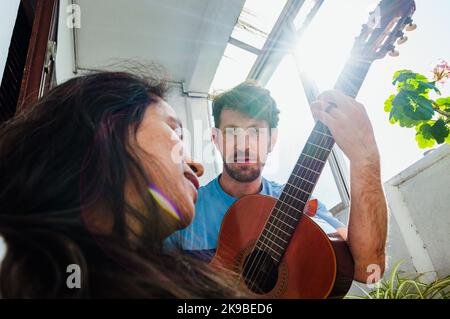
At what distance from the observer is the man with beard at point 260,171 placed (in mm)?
859

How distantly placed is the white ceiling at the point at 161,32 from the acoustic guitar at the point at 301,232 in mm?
1807

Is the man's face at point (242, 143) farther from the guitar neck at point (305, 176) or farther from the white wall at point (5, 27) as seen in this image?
the white wall at point (5, 27)

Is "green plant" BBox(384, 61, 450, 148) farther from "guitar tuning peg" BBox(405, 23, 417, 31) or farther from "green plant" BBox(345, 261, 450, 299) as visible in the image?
"green plant" BBox(345, 261, 450, 299)

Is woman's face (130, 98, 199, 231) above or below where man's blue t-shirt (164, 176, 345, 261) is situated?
below

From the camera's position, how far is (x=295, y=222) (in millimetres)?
896

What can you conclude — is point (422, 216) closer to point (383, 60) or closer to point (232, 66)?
point (383, 60)

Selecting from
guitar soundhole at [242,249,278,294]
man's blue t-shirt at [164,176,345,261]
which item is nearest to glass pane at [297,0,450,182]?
man's blue t-shirt at [164,176,345,261]

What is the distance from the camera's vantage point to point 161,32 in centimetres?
293

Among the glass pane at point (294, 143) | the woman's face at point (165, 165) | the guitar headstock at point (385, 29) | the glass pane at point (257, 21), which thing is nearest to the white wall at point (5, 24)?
the woman's face at point (165, 165)

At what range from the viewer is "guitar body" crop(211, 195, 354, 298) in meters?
0.79

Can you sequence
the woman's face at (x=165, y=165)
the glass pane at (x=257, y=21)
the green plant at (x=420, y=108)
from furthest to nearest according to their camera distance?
the glass pane at (x=257, y=21), the green plant at (x=420, y=108), the woman's face at (x=165, y=165)

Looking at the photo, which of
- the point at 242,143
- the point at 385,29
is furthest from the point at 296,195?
the point at 242,143

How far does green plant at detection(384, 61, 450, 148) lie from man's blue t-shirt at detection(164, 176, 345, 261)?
0.45m
